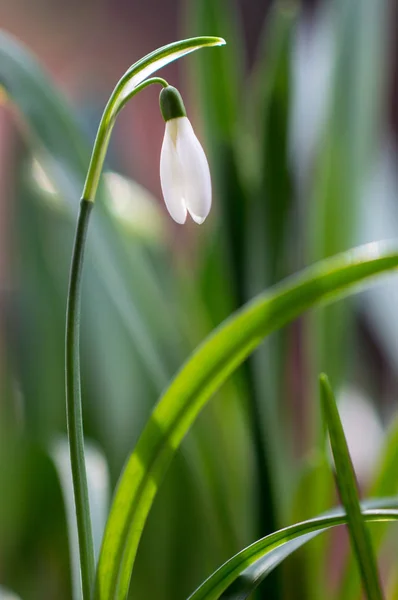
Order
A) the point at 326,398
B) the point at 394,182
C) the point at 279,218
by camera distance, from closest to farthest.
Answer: the point at 326,398
the point at 279,218
the point at 394,182

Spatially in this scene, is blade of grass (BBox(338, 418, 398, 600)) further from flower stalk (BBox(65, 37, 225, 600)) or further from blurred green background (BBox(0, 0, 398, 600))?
flower stalk (BBox(65, 37, 225, 600))

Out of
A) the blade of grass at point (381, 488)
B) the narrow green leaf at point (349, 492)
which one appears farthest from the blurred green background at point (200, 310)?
the narrow green leaf at point (349, 492)

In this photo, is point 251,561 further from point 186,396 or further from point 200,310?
point 200,310

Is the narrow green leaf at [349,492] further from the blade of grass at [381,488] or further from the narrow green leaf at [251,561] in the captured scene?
the blade of grass at [381,488]

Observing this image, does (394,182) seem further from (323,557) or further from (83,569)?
(83,569)

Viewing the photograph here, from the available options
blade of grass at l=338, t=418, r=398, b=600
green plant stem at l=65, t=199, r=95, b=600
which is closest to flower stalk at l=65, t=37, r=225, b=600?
green plant stem at l=65, t=199, r=95, b=600

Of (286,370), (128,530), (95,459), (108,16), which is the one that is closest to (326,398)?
(128,530)

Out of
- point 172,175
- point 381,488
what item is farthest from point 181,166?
point 381,488
